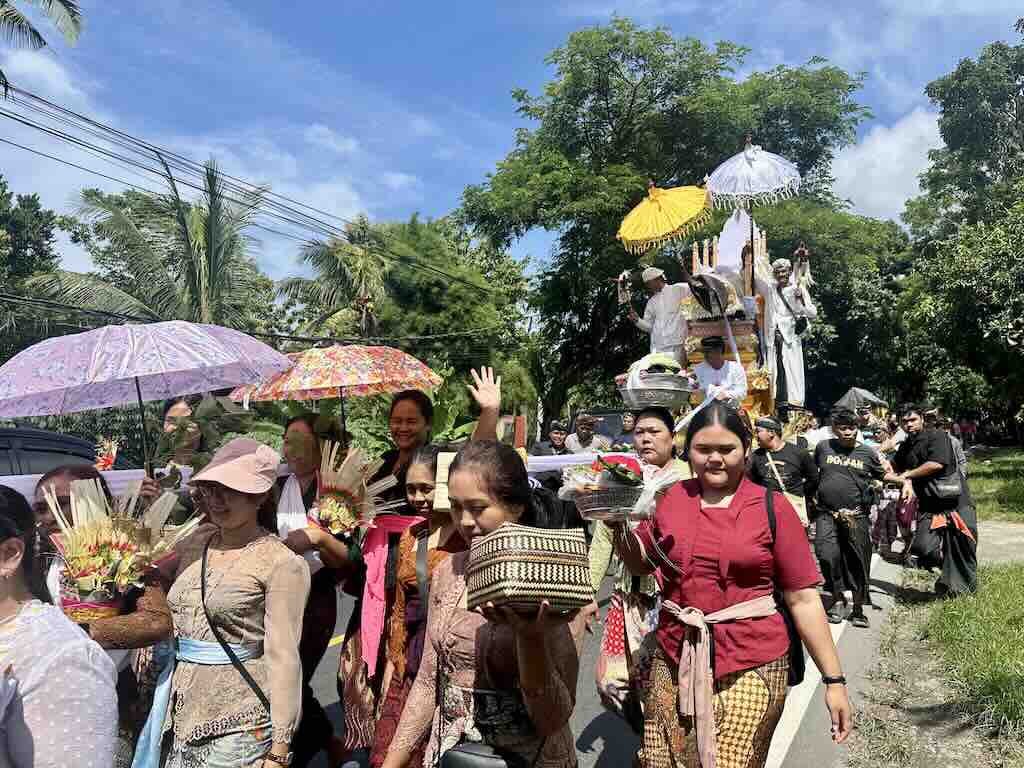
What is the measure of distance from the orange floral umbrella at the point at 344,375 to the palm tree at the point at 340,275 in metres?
22.2

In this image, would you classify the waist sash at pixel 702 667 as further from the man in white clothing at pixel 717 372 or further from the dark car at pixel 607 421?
the dark car at pixel 607 421

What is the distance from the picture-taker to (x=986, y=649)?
6074mm

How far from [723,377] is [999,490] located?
15393 millimetres

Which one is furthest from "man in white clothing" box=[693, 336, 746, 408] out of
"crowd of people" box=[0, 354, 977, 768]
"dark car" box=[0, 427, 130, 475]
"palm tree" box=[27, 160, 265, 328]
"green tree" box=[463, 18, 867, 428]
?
"green tree" box=[463, 18, 867, 428]

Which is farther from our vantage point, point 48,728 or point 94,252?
point 94,252

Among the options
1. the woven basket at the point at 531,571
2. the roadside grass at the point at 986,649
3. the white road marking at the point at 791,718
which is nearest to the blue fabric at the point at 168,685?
the woven basket at the point at 531,571

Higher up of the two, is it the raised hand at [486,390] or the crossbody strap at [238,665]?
the raised hand at [486,390]

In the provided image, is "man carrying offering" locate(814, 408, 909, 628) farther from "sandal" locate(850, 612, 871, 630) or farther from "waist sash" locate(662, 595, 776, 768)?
"waist sash" locate(662, 595, 776, 768)

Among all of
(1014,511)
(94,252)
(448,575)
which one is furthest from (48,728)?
(94,252)

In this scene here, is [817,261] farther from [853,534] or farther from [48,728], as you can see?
[48,728]

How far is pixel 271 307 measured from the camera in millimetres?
39125

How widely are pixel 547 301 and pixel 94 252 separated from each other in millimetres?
16502

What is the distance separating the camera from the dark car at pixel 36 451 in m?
7.64

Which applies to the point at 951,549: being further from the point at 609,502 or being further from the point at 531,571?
the point at 531,571
